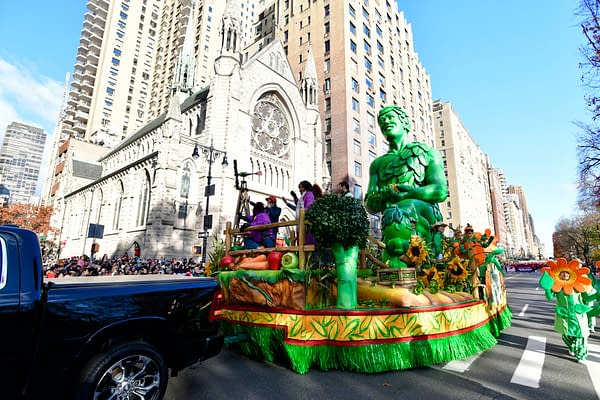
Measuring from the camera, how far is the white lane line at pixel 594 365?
140 inches

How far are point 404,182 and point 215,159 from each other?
69.0 ft

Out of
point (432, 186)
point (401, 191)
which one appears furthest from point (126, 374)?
point (432, 186)

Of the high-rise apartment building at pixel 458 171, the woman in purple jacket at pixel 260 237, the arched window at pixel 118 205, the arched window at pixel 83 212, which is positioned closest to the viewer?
the woman in purple jacket at pixel 260 237

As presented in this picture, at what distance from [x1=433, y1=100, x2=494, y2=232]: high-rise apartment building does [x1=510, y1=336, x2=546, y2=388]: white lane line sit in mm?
56681

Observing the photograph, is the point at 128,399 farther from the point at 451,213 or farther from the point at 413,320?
the point at 451,213

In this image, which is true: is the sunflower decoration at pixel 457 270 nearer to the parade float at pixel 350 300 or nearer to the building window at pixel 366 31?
the parade float at pixel 350 300

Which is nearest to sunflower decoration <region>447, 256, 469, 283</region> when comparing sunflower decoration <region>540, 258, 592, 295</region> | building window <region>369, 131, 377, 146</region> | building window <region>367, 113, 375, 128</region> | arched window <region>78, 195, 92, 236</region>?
sunflower decoration <region>540, 258, 592, 295</region>

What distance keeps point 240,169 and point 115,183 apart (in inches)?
627

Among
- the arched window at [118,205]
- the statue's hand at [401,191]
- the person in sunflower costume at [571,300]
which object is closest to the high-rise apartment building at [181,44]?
the arched window at [118,205]

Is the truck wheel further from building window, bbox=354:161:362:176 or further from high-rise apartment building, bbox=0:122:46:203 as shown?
high-rise apartment building, bbox=0:122:46:203

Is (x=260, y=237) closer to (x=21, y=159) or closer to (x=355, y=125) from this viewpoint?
(x=355, y=125)

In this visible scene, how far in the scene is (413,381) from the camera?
11.6ft

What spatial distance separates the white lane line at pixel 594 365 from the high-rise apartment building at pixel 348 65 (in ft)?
88.6

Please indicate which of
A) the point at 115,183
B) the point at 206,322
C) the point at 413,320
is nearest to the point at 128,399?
the point at 206,322
